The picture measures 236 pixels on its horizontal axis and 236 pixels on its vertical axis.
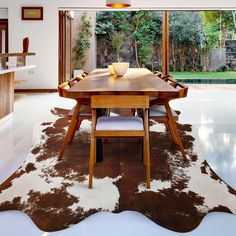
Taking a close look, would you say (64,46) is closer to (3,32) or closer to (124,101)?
(3,32)

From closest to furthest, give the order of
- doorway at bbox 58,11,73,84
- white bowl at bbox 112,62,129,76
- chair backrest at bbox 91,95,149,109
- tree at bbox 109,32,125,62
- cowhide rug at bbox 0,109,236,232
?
1. cowhide rug at bbox 0,109,236,232
2. chair backrest at bbox 91,95,149,109
3. white bowl at bbox 112,62,129,76
4. doorway at bbox 58,11,73,84
5. tree at bbox 109,32,125,62

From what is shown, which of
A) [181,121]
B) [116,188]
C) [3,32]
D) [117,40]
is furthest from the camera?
[3,32]

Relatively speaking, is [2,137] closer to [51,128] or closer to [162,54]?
[51,128]

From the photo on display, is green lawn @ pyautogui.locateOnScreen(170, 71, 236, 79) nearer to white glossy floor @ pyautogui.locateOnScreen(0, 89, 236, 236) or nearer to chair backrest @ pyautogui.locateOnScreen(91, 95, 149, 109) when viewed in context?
white glossy floor @ pyautogui.locateOnScreen(0, 89, 236, 236)

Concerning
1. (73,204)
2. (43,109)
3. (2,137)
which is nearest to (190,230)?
(73,204)

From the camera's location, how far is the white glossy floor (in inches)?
70.1

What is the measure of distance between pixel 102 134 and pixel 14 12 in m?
6.97

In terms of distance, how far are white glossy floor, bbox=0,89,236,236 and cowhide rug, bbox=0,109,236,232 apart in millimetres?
65

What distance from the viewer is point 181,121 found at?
15.6ft

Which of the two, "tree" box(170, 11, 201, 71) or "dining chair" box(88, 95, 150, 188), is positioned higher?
"tree" box(170, 11, 201, 71)

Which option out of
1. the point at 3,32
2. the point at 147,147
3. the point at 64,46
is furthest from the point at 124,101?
the point at 3,32

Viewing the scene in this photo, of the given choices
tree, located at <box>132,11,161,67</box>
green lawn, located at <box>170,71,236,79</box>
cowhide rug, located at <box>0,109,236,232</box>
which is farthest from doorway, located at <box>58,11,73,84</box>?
cowhide rug, located at <box>0,109,236,232</box>

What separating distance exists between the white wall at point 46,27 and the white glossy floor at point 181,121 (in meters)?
0.87

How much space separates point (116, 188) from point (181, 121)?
2659mm
